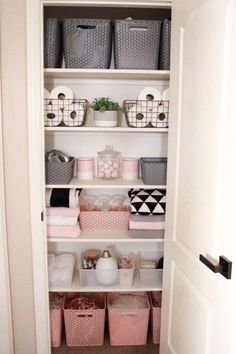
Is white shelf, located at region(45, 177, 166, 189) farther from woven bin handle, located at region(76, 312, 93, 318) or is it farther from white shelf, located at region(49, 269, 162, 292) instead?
woven bin handle, located at region(76, 312, 93, 318)

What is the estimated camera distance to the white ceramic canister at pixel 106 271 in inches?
73.0

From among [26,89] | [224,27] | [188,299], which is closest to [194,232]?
[188,299]

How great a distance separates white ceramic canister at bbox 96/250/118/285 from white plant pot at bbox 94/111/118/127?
2.73ft

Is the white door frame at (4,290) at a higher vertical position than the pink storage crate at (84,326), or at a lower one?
higher

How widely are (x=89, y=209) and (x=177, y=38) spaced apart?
1164 millimetres

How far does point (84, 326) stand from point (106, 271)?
16.9 inches

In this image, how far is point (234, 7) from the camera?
963 millimetres

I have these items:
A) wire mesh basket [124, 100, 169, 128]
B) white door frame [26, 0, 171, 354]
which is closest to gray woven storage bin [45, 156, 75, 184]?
white door frame [26, 0, 171, 354]

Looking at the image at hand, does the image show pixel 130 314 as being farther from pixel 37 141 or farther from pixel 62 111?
pixel 62 111

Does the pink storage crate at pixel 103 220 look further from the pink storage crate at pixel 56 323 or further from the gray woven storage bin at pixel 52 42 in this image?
the gray woven storage bin at pixel 52 42

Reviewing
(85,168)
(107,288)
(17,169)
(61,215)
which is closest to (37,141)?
(17,169)

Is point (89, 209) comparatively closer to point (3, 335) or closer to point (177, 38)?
point (3, 335)

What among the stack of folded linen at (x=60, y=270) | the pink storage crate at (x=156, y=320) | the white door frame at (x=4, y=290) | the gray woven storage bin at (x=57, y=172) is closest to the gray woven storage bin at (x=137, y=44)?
the gray woven storage bin at (x=57, y=172)

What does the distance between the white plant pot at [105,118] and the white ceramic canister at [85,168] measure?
0.25 m
